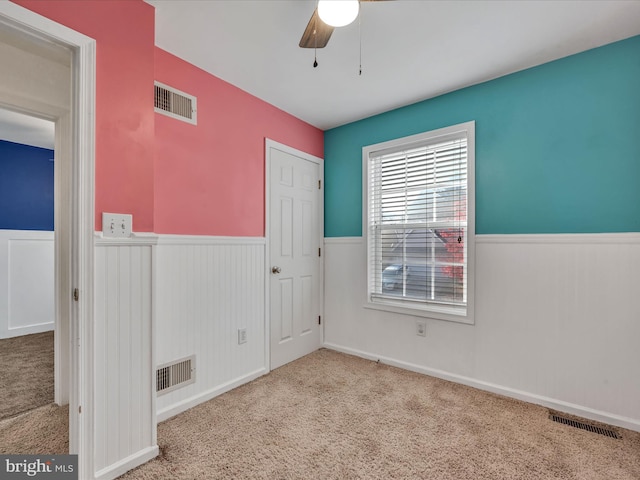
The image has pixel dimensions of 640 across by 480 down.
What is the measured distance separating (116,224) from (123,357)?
2.26 ft

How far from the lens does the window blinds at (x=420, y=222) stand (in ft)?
8.67

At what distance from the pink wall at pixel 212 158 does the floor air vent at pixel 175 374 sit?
91 centimetres

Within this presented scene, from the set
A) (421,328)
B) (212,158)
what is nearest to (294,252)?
(212,158)

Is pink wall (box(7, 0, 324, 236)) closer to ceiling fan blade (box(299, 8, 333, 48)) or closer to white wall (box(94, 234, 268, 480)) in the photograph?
white wall (box(94, 234, 268, 480))

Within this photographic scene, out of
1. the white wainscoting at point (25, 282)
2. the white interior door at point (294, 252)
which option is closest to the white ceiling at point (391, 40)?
the white interior door at point (294, 252)

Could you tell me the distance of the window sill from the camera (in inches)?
101

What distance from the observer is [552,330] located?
7.23ft

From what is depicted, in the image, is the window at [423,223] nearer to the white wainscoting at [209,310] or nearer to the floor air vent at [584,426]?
the floor air vent at [584,426]

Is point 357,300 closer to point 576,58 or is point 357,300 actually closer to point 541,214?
point 541,214

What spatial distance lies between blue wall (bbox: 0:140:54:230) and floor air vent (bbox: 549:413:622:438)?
5.82m

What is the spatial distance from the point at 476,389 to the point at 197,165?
2785mm

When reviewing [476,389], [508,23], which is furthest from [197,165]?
[476,389]

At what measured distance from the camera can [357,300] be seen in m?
3.23

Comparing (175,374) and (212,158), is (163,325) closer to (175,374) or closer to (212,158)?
(175,374)
